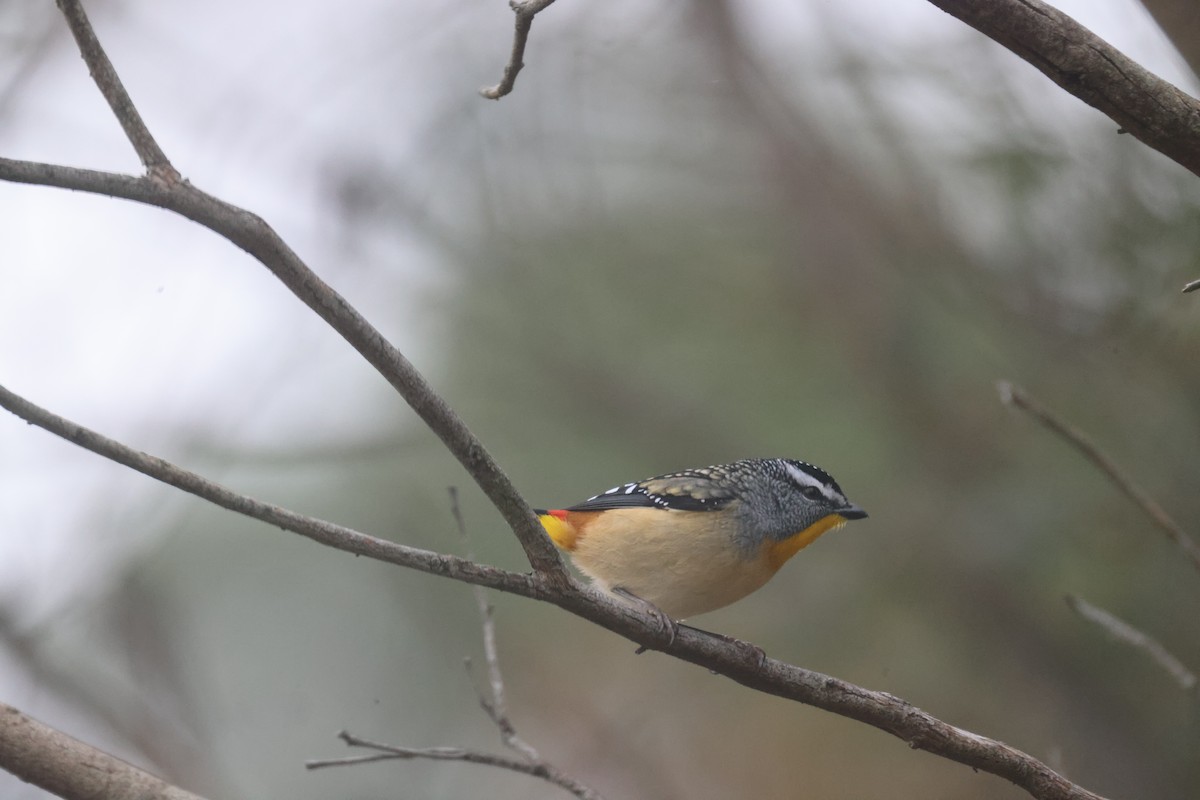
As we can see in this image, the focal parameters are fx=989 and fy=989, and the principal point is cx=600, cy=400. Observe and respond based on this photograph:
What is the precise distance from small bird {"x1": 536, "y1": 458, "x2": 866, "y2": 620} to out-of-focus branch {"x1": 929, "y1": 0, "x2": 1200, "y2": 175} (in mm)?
2216

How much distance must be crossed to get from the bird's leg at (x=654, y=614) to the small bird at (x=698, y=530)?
0.01m

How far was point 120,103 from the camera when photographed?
2.08 m

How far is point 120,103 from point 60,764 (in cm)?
163

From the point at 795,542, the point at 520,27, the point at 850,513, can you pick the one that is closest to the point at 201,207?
the point at 520,27

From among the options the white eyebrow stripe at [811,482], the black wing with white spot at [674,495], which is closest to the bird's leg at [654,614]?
the black wing with white spot at [674,495]

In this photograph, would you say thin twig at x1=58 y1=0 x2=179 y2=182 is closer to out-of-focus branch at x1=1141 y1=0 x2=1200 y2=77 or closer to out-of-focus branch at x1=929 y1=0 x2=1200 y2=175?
out-of-focus branch at x1=929 y1=0 x2=1200 y2=175

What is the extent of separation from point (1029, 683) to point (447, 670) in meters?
3.76

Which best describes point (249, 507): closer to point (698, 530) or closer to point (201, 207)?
point (201, 207)

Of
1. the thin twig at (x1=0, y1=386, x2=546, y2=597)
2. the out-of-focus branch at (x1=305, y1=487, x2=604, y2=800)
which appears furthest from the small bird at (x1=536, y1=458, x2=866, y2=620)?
the thin twig at (x1=0, y1=386, x2=546, y2=597)

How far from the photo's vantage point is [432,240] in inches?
266

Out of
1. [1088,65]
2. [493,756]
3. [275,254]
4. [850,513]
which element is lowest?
[493,756]

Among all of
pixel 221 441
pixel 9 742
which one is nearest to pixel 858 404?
pixel 221 441

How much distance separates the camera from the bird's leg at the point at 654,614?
3.14 meters

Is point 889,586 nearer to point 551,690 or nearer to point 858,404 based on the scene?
point 858,404
